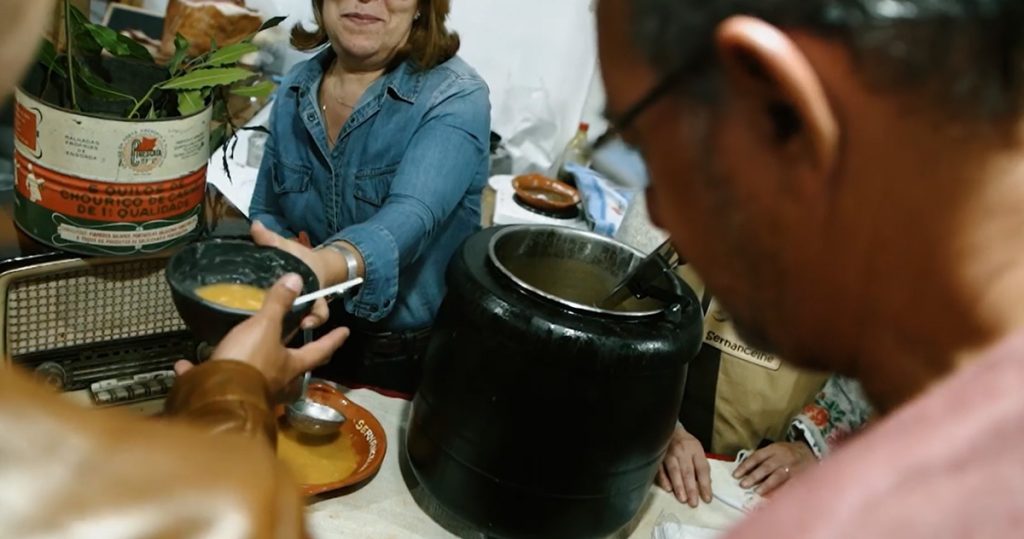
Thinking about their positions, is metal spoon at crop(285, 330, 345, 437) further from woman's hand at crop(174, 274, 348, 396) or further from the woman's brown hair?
the woman's brown hair

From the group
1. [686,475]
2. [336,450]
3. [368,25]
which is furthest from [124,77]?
[686,475]

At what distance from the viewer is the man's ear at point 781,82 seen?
491mm

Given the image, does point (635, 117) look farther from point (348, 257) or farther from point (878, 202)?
point (348, 257)

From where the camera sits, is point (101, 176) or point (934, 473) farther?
point (101, 176)

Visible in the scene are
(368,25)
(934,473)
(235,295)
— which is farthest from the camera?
(368,25)

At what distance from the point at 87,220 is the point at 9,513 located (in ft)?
2.40

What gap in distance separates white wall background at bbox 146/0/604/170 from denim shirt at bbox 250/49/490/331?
1312 millimetres

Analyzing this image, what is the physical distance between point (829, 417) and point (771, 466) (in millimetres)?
172

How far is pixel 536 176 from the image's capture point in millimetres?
2891

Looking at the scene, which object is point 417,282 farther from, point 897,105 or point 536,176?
point 897,105

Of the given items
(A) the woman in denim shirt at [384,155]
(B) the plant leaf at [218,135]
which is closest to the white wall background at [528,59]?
(A) the woman in denim shirt at [384,155]

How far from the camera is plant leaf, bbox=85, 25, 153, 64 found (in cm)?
131

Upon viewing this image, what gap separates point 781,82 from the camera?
50 centimetres

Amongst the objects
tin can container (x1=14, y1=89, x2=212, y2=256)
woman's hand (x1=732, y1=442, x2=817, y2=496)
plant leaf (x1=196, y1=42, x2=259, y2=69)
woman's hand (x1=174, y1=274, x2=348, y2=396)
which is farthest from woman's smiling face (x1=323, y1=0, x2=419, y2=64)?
woman's hand (x1=732, y1=442, x2=817, y2=496)
